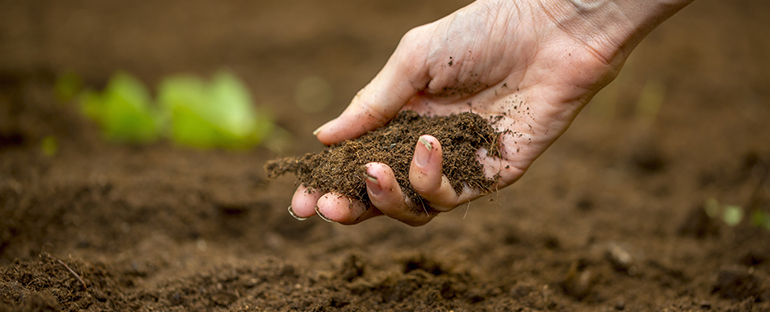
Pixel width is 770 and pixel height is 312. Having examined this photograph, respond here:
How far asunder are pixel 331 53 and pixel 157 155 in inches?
82.9

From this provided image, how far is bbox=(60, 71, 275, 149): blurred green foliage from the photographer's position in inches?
113

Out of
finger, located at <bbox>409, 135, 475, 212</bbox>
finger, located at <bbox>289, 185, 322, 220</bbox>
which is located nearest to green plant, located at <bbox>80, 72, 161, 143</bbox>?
finger, located at <bbox>289, 185, 322, 220</bbox>

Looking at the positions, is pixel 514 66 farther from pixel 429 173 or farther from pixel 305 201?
pixel 305 201

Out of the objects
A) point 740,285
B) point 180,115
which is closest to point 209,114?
point 180,115

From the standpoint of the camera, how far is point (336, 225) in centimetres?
230

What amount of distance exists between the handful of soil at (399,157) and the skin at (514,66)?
7cm

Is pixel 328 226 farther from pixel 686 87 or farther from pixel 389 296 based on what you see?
pixel 686 87

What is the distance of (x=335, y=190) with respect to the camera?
141 centimetres

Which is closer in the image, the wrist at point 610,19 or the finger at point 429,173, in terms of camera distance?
the finger at point 429,173

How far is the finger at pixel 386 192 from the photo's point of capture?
4.26 feet

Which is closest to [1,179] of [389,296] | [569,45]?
[389,296]

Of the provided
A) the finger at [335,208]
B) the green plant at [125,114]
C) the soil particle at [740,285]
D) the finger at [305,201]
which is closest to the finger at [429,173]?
the finger at [335,208]

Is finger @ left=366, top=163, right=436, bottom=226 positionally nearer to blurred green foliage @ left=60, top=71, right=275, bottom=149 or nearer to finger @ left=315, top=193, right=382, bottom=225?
finger @ left=315, top=193, right=382, bottom=225

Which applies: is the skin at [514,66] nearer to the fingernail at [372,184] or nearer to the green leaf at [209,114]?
the fingernail at [372,184]
